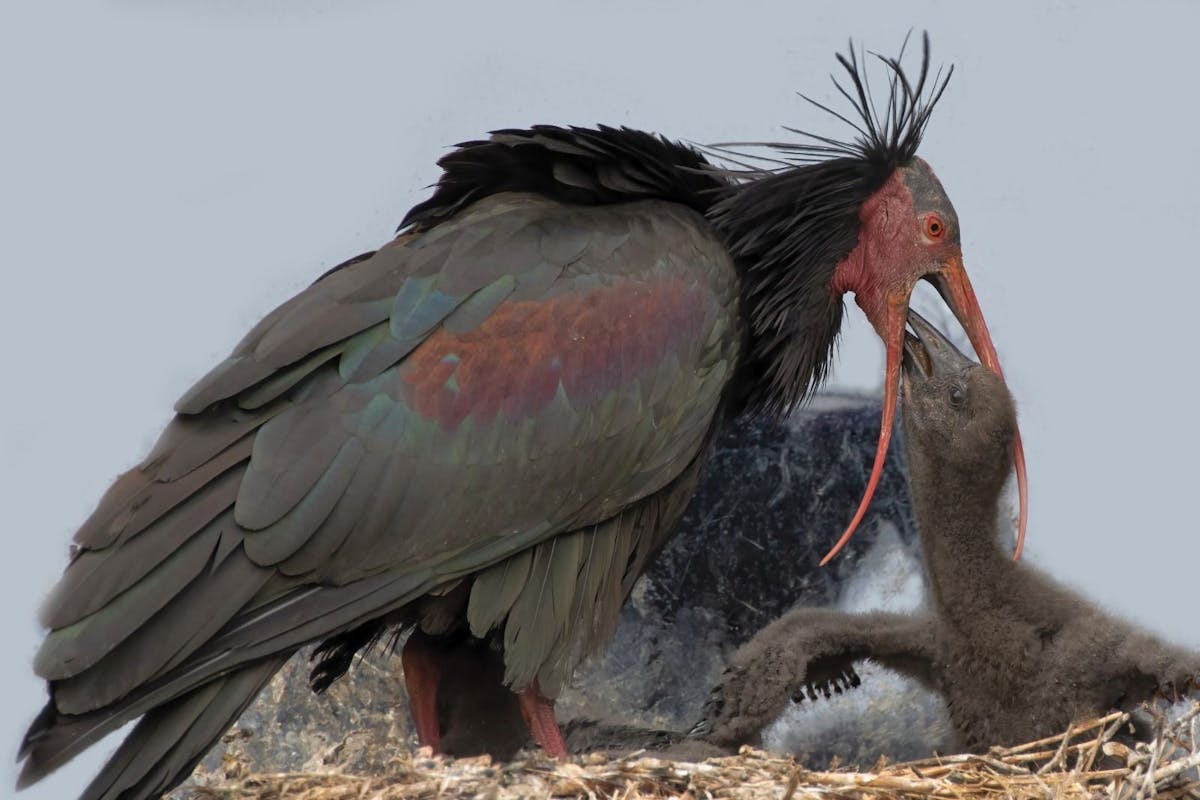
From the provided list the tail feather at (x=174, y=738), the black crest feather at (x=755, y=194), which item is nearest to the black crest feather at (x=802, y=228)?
the black crest feather at (x=755, y=194)

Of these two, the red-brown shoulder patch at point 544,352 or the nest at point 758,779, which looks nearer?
the nest at point 758,779

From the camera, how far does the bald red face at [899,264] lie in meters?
6.89

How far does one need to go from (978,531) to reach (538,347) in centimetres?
158

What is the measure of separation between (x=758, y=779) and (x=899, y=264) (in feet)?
6.82

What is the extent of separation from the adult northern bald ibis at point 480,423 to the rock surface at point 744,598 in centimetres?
118

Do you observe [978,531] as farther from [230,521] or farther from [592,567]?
[230,521]

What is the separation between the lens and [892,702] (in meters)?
7.73

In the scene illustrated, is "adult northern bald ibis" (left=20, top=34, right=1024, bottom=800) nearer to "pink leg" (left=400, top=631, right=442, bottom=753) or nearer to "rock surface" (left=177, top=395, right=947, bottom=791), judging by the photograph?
"pink leg" (left=400, top=631, right=442, bottom=753)

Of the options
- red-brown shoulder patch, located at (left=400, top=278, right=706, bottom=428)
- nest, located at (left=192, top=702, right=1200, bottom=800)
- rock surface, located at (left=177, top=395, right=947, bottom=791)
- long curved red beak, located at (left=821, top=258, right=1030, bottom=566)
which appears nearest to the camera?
nest, located at (left=192, top=702, right=1200, bottom=800)

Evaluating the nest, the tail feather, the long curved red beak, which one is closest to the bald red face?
the long curved red beak

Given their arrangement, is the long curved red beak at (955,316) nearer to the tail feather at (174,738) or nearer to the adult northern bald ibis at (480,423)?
the adult northern bald ibis at (480,423)

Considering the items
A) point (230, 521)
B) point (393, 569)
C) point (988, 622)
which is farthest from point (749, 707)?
point (230, 521)

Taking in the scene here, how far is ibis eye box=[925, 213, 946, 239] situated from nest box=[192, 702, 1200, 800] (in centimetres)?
179

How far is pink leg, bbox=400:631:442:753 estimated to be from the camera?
6.76m
